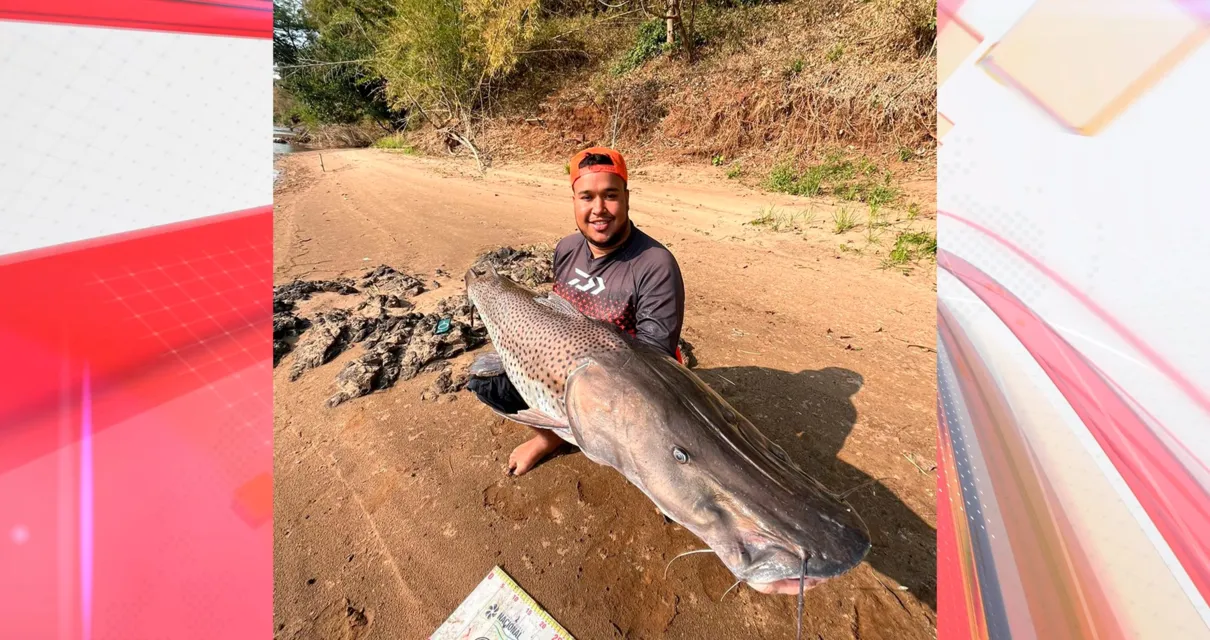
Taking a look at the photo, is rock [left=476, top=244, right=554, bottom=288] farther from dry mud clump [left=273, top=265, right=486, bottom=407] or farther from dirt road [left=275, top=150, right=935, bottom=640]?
dry mud clump [left=273, top=265, right=486, bottom=407]

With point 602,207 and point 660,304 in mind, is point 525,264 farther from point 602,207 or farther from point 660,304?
point 660,304

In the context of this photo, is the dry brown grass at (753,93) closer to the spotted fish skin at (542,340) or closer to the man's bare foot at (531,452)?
the spotted fish skin at (542,340)

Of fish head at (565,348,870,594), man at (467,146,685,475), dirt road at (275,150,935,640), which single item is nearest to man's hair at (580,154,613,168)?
man at (467,146,685,475)

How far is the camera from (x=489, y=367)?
2.67m

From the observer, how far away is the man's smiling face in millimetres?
2326

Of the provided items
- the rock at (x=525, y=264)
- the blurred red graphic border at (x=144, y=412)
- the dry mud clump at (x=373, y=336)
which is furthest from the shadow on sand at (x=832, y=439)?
the rock at (x=525, y=264)

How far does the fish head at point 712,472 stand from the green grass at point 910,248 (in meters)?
5.57

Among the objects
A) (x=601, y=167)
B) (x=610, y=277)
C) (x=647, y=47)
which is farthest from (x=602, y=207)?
(x=647, y=47)

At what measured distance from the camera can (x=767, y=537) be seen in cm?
123

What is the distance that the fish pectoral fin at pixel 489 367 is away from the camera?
261cm

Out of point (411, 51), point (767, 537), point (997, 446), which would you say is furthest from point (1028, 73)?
point (411, 51)

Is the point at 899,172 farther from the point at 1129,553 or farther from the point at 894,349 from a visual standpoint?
the point at 1129,553

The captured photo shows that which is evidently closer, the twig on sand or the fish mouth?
the fish mouth

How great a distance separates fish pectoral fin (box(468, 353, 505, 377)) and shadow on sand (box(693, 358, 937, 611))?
1.63m
